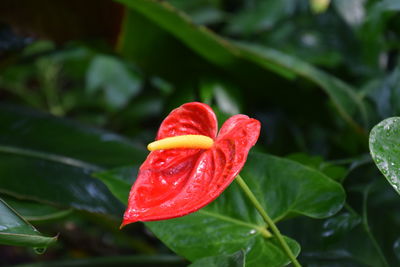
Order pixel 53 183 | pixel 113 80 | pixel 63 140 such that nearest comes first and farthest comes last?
pixel 53 183 → pixel 63 140 → pixel 113 80

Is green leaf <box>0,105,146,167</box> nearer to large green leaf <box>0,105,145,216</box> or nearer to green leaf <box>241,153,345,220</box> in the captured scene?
large green leaf <box>0,105,145,216</box>

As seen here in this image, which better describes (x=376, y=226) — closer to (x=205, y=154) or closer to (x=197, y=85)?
(x=205, y=154)

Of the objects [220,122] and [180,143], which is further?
[220,122]

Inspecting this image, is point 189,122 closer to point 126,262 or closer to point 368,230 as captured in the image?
point 368,230

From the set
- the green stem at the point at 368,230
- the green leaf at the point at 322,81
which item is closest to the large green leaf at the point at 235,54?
the green leaf at the point at 322,81

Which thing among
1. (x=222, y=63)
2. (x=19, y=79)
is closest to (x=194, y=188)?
(x=222, y=63)

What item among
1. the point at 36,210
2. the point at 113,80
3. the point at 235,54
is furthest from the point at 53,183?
the point at 113,80

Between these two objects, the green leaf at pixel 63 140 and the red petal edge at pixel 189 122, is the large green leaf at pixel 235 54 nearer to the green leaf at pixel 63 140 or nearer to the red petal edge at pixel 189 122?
the green leaf at pixel 63 140

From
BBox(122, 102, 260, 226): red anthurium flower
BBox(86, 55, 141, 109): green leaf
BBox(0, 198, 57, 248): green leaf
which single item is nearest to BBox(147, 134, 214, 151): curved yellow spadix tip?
BBox(122, 102, 260, 226): red anthurium flower
